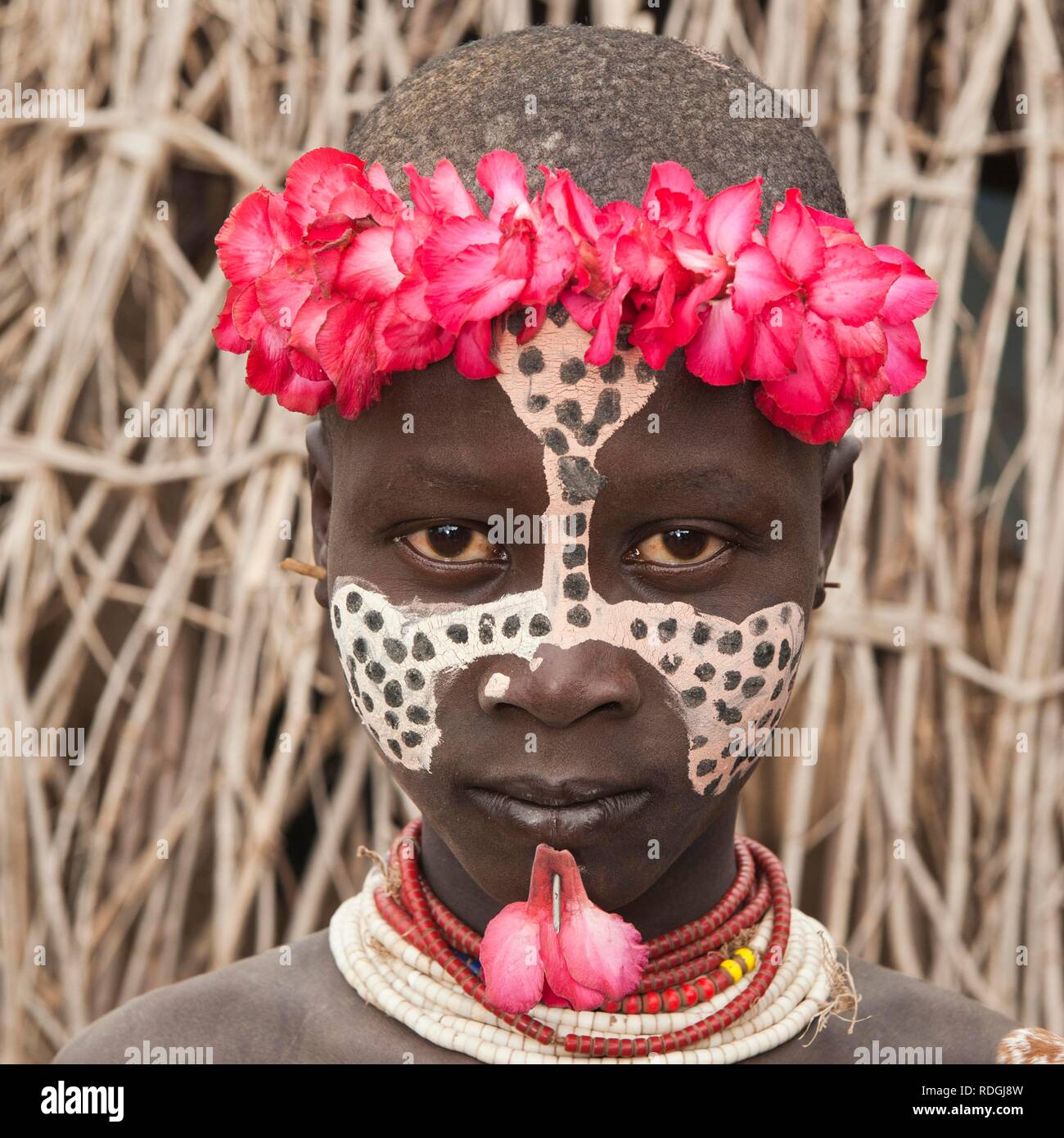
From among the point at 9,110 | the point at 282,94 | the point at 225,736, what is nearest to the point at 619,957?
the point at 225,736

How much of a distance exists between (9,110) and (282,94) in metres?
0.53

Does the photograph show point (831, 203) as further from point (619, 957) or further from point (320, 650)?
point (320, 650)

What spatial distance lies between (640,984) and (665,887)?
→ 115mm

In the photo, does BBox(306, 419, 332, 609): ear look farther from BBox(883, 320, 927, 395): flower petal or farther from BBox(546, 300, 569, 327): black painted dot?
BBox(883, 320, 927, 395): flower petal

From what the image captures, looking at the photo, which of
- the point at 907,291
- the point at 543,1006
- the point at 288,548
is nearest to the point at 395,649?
the point at 543,1006

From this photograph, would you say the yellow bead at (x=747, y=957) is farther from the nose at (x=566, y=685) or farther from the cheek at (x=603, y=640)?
the nose at (x=566, y=685)

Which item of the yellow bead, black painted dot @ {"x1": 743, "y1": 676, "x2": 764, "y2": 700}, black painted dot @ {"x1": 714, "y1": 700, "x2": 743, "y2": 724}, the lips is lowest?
the yellow bead

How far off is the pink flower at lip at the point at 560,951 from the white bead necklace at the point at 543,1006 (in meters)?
0.13

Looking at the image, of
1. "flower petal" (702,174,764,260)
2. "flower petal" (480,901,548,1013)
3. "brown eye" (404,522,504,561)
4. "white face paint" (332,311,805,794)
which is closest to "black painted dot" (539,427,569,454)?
"white face paint" (332,311,805,794)

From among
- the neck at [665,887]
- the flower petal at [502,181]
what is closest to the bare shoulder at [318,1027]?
the neck at [665,887]

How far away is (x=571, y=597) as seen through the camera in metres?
1.42

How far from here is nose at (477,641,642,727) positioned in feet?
4.51

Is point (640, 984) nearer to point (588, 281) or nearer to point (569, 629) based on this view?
point (569, 629)

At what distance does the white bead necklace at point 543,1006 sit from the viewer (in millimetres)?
1551
